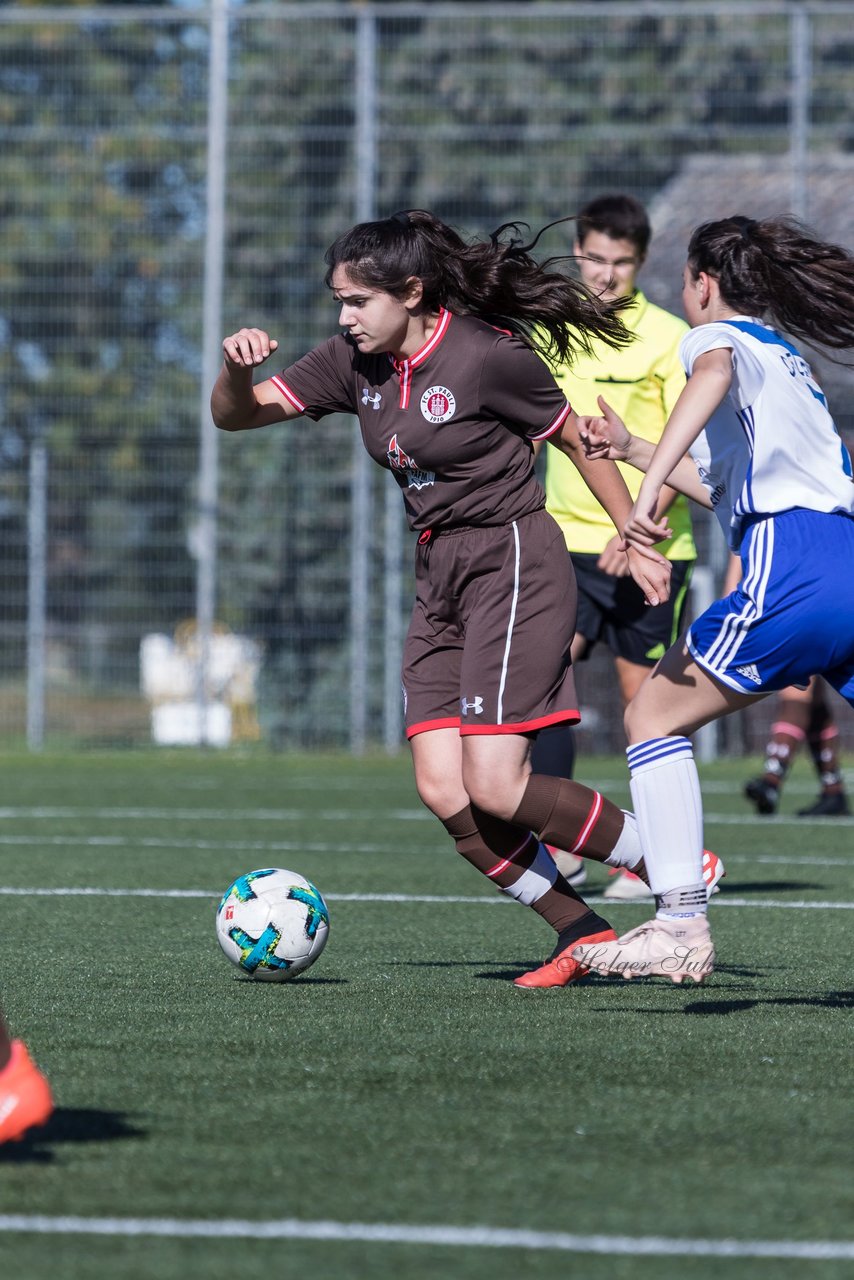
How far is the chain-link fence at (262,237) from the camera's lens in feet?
51.2

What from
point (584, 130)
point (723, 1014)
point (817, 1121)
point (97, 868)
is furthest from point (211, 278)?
point (817, 1121)

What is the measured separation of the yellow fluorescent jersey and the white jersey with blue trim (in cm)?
256

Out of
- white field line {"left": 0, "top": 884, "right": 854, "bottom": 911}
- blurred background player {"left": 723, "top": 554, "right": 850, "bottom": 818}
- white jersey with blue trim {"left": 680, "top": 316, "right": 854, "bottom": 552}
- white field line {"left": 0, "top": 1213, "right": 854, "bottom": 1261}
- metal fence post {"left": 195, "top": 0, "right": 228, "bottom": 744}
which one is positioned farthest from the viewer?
metal fence post {"left": 195, "top": 0, "right": 228, "bottom": 744}

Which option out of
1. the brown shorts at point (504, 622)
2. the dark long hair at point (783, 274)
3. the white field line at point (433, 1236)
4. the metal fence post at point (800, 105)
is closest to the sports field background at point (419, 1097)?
the white field line at point (433, 1236)

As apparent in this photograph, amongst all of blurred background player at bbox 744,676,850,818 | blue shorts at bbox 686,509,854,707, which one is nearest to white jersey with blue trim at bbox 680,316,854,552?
blue shorts at bbox 686,509,854,707

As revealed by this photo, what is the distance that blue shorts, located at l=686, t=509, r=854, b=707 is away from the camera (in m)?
4.25

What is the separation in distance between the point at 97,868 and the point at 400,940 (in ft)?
7.50

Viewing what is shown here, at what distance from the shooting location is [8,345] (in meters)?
16.8

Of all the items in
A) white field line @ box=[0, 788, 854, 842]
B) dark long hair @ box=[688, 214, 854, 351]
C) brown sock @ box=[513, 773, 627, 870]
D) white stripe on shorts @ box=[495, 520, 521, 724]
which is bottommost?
white field line @ box=[0, 788, 854, 842]

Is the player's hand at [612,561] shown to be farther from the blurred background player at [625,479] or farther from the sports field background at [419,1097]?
the sports field background at [419,1097]

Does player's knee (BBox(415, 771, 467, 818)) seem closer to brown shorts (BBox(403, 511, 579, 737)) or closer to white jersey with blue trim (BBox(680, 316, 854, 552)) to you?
brown shorts (BBox(403, 511, 579, 737))

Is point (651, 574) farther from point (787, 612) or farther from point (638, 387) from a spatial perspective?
point (638, 387)

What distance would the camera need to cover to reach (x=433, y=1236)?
8.59ft

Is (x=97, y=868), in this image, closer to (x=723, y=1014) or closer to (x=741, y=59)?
(x=723, y=1014)
